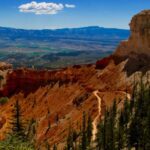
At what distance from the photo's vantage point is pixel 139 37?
102 metres

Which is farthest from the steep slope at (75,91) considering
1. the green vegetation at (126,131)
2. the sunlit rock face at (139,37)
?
the green vegetation at (126,131)

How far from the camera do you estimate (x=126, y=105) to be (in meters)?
75.8

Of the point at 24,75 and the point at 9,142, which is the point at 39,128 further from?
the point at 9,142

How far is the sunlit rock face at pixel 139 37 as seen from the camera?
326ft

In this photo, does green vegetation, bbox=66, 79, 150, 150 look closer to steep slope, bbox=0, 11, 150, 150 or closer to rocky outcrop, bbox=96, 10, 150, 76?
steep slope, bbox=0, 11, 150, 150

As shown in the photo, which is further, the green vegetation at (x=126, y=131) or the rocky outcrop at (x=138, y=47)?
the rocky outcrop at (x=138, y=47)

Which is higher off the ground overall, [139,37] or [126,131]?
[139,37]

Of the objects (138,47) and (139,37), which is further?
(139,37)

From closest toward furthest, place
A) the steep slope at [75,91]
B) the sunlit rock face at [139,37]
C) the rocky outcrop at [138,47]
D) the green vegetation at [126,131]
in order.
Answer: the green vegetation at [126,131]
the steep slope at [75,91]
the rocky outcrop at [138,47]
the sunlit rock face at [139,37]

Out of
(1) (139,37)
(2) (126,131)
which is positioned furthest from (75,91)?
(2) (126,131)

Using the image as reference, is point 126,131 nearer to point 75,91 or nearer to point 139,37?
point 139,37

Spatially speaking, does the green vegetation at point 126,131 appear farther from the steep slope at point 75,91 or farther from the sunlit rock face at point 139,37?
the sunlit rock face at point 139,37

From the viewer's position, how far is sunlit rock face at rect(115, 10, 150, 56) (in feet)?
326

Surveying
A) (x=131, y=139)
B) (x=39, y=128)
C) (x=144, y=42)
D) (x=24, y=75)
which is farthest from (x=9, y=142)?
(x=24, y=75)
